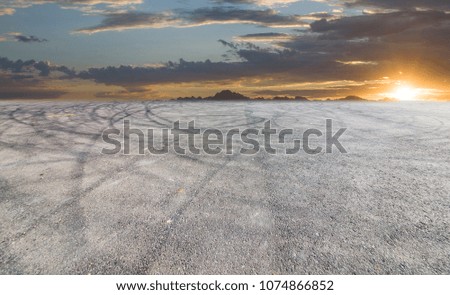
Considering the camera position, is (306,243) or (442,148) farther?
(442,148)

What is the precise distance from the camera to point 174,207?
3.94 meters

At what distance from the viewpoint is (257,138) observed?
836 cm

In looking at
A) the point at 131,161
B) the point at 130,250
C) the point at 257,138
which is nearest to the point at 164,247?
the point at 130,250

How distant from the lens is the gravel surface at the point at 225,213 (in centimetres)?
282

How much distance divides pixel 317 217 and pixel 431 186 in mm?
2315

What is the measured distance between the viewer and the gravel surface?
9.25 feet

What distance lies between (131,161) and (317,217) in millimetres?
3960

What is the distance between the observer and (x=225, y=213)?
375 cm
